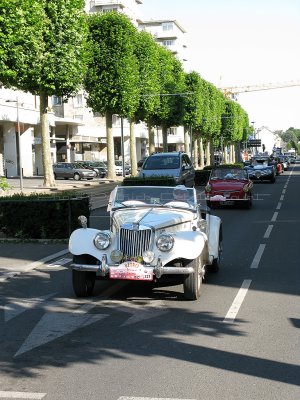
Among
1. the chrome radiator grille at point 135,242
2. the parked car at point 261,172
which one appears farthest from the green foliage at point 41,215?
the parked car at point 261,172

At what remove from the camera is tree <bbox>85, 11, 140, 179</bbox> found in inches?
1734

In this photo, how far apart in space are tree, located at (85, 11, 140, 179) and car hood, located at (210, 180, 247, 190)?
2174 cm

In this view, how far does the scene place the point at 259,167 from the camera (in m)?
44.3

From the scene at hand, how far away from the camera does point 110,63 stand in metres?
44.2

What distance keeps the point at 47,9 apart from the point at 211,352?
30.4 m

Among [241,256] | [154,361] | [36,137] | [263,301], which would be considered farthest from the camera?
[36,137]

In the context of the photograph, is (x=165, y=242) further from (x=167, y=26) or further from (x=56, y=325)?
(x=167, y=26)

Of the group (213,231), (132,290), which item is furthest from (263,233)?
(132,290)

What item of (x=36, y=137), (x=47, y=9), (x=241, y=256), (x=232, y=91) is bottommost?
(x=241, y=256)

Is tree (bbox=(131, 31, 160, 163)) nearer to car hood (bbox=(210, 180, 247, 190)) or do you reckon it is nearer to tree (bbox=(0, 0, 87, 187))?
tree (bbox=(0, 0, 87, 187))

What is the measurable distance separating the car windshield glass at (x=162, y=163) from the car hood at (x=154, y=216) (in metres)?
20.4

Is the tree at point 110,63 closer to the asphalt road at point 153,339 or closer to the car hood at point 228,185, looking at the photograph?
the car hood at point 228,185

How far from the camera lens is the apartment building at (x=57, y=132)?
176ft

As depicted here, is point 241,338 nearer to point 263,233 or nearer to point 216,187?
point 263,233
